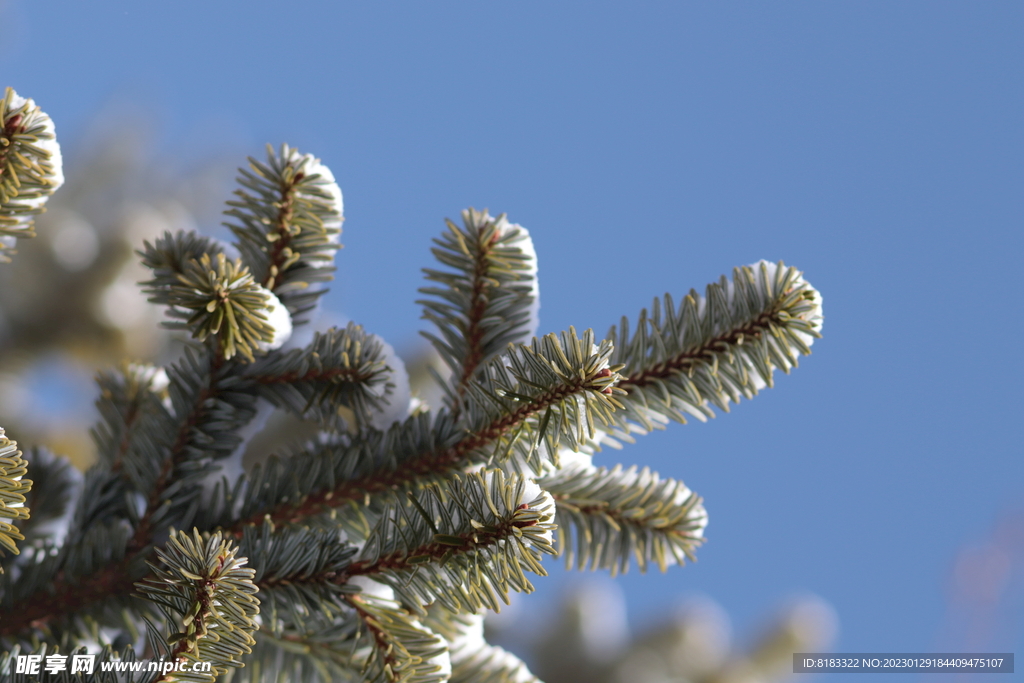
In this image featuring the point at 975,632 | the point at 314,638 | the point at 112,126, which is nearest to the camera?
the point at 314,638

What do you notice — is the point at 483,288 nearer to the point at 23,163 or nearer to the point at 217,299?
the point at 217,299

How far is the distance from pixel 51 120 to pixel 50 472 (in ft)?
1.79

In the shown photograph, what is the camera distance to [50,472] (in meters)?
1.06

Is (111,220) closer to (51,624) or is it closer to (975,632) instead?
(51,624)

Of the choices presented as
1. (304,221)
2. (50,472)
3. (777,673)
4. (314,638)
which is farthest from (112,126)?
(777,673)

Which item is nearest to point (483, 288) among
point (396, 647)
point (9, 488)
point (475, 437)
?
point (475, 437)

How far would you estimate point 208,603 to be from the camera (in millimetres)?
645

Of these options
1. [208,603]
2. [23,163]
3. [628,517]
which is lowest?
[208,603]

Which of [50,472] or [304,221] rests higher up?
[304,221]

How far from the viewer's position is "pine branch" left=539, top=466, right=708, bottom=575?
91cm

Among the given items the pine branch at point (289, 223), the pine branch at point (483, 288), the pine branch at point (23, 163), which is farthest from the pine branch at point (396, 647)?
the pine branch at point (23, 163)

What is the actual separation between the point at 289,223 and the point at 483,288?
0.78ft

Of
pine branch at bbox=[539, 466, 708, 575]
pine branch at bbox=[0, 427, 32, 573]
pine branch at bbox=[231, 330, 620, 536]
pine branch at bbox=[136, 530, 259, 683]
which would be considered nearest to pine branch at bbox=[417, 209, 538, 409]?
pine branch at bbox=[231, 330, 620, 536]

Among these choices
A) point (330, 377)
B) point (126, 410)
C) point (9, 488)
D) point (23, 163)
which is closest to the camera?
point (9, 488)
